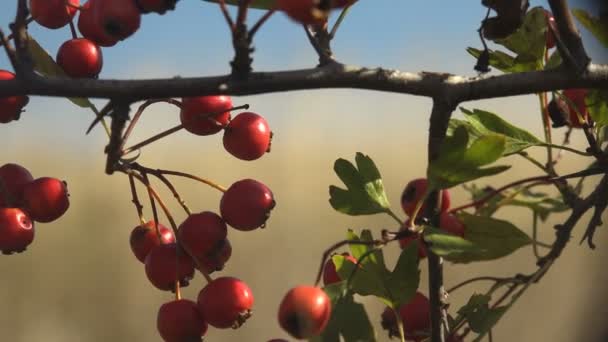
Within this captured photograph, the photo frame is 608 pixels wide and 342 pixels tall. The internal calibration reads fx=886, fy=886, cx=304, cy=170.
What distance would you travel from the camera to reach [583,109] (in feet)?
3.16

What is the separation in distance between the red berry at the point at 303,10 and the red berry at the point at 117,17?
0.96 ft

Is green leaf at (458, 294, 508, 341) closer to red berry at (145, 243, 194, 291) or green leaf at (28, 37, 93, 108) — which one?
red berry at (145, 243, 194, 291)

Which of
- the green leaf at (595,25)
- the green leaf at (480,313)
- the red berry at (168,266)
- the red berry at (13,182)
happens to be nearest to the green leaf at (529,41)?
the green leaf at (595,25)

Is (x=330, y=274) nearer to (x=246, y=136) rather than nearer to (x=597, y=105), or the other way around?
(x=246, y=136)

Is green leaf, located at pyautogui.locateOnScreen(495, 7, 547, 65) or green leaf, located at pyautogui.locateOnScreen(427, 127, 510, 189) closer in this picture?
green leaf, located at pyautogui.locateOnScreen(427, 127, 510, 189)

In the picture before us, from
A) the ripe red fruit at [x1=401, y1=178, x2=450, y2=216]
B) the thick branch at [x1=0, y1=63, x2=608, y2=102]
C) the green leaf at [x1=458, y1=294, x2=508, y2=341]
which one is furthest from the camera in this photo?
the ripe red fruit at [x1=401, y1=178, x2=450, y2=216]

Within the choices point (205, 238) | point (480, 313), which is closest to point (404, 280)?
point (480, 313)

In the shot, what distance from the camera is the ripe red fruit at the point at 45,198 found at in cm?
86

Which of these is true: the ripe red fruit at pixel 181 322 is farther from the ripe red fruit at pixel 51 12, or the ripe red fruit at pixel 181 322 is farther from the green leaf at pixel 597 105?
the green leaf at pixel 597 105


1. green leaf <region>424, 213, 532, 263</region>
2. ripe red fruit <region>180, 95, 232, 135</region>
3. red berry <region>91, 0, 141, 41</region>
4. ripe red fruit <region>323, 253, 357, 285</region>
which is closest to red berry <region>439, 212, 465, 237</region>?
green leaf <region>424, 213, 532, 263</region>

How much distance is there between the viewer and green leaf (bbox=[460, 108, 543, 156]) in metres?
0.88

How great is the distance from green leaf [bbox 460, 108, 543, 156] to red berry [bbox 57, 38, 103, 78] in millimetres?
358

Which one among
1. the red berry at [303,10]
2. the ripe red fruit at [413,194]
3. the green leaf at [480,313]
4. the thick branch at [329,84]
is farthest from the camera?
the ripe red fruit at [413,194]

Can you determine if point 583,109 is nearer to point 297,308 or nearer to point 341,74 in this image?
point 341,74
